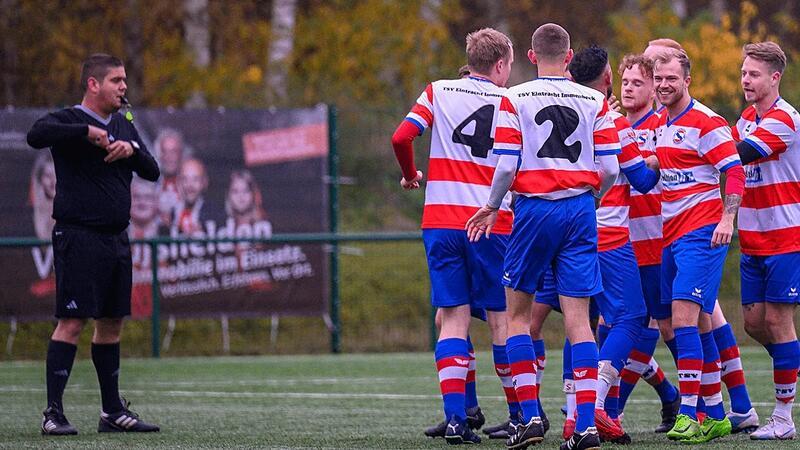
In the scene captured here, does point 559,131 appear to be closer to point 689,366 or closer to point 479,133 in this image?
point 479,133

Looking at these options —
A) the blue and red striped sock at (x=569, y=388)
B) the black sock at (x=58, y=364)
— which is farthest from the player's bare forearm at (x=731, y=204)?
the black sock at (x=58, y=364)

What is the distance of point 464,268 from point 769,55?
2.12 metres

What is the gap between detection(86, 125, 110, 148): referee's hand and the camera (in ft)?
26.0

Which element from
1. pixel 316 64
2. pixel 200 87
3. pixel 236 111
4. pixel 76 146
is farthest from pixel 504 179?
pixel 316 64

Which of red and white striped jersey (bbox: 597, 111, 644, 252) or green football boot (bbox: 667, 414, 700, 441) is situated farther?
red and white striped jersey (bbox: 597, 111, 644, 252)

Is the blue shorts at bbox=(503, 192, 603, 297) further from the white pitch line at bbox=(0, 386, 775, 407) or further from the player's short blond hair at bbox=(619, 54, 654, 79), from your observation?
the white pitch line at bbox=(0, 386, 775, 407)

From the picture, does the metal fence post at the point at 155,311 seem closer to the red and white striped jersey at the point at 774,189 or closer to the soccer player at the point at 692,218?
the soccer player at the point at 692,218

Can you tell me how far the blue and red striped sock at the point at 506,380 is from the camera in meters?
7.71

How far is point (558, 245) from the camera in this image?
680 cm

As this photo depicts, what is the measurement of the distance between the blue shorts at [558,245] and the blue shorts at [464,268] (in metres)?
0.68

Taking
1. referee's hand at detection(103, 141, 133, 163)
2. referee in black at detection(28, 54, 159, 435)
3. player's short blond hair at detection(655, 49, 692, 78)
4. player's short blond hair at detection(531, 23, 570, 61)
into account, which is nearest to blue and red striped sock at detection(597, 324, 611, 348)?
player's short blond hair at detection(655, 49, 692, 78)

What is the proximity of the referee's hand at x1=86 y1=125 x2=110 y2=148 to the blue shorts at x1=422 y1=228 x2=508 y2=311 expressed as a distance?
197 cm

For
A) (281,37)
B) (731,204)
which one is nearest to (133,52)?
(281,37)

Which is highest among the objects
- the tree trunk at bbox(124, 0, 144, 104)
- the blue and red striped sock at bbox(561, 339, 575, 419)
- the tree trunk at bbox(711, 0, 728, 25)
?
the tree trunk at bbox(711, 0, 728, 25)
